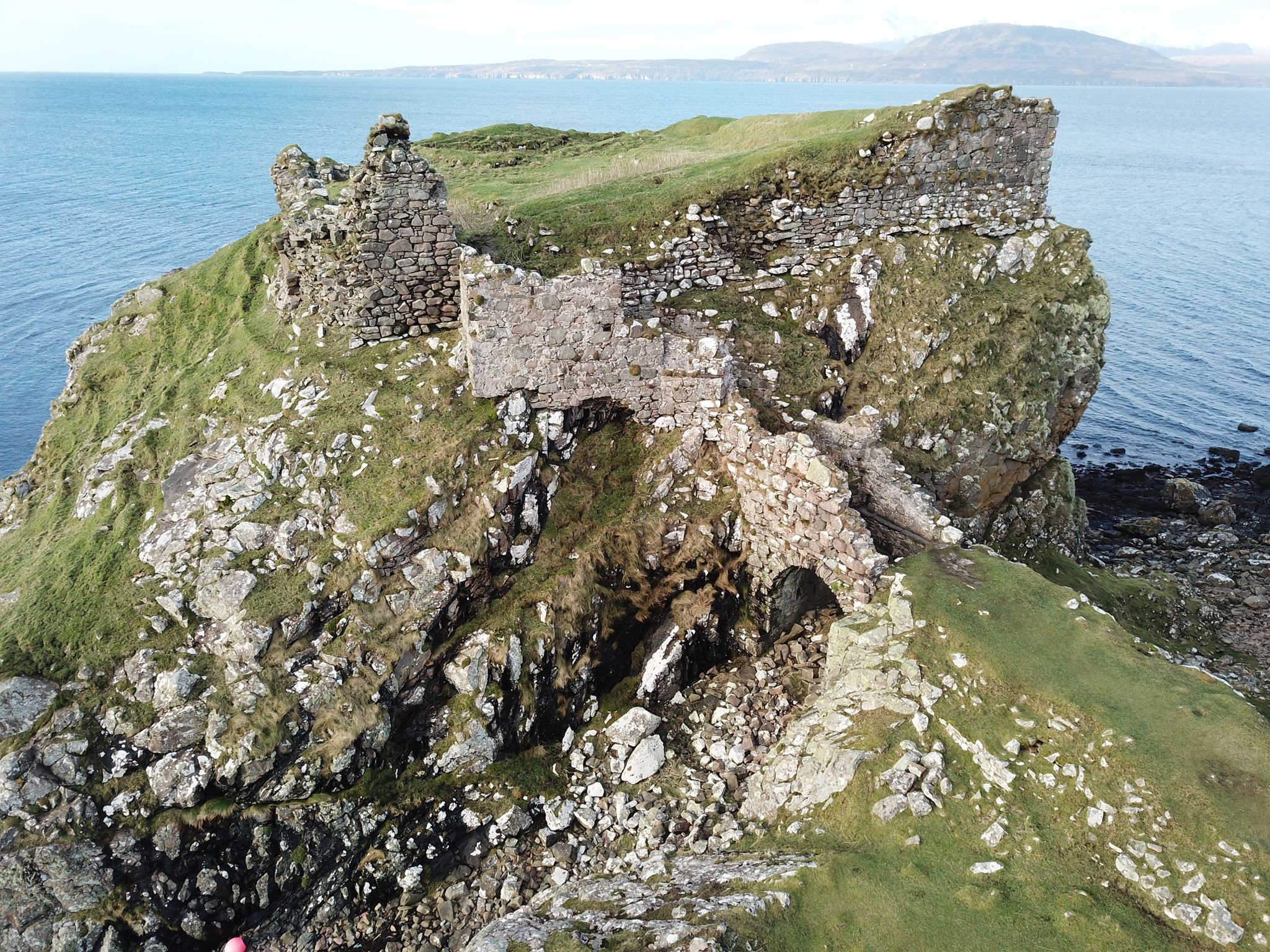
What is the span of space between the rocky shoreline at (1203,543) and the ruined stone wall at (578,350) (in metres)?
12.9

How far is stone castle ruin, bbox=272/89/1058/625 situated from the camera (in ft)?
56.6

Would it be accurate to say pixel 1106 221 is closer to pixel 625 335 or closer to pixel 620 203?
pixel 620 203

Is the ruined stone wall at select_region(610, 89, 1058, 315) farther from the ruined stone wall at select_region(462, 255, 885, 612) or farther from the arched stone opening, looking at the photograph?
the arched stone opening

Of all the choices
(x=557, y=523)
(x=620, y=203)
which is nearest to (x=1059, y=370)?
(x=620, y=203)

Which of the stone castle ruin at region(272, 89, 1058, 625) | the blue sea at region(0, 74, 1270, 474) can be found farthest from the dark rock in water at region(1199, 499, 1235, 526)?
the stone castle ruin at region(272, 89, 1058, 625)

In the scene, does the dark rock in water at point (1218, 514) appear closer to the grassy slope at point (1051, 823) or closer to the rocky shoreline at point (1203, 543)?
the rocky shoreline at point (1203, 543)

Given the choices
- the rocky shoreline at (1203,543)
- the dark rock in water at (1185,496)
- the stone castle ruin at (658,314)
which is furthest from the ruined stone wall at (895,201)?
the dark rock in water at (1185,496)

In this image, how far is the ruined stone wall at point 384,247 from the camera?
1806 cm

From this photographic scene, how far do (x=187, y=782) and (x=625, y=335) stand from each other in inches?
473

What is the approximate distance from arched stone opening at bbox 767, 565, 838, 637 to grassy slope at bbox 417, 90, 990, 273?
9.82 meters

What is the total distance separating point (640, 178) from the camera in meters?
25.2

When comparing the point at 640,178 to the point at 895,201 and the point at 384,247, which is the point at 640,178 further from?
the point at 384,247

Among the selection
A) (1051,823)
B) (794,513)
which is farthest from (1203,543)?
(1051,823)

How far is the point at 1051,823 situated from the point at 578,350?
12453 millimetres
